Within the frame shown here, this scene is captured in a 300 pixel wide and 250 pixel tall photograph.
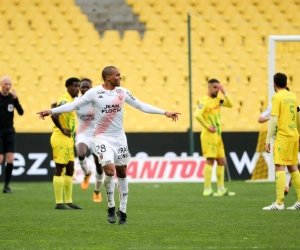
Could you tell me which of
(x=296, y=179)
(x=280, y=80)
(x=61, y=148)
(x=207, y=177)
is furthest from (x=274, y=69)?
(x=61, y=148)

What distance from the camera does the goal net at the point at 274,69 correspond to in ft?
63.2

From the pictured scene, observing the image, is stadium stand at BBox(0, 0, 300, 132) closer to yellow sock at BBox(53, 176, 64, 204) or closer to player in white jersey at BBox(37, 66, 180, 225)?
yellow sock at BBox(53, 176, 64, 204)

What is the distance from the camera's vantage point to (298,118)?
12.2 metres

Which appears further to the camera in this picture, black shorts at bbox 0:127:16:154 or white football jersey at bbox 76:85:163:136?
black shorts at bbox 0:127:16:154

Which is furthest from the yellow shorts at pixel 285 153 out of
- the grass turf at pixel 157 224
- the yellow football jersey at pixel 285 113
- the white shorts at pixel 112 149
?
the white shorts at pixel 112 149

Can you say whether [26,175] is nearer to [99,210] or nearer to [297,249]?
[99,210]

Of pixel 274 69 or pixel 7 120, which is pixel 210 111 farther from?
pixel 7 120

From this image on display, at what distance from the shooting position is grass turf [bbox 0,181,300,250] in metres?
8.12

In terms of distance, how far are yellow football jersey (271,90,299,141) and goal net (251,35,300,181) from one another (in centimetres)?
686

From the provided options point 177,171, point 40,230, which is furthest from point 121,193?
point 177,171

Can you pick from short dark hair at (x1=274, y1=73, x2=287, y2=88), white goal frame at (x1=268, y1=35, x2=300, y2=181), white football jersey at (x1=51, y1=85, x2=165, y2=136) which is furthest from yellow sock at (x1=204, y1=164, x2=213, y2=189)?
white football jersey at (x1=51, y1=85, x2=165, y2=136)

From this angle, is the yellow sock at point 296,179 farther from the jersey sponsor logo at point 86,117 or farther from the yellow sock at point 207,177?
the jersey sponsor logo at point 86,117

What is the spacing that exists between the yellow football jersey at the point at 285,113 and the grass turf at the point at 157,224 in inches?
45.2

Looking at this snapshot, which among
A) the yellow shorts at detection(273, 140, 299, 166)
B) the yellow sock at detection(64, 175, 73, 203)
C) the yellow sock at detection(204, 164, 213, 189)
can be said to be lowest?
the yellow sock at detection(204, 164, 213, 189)
